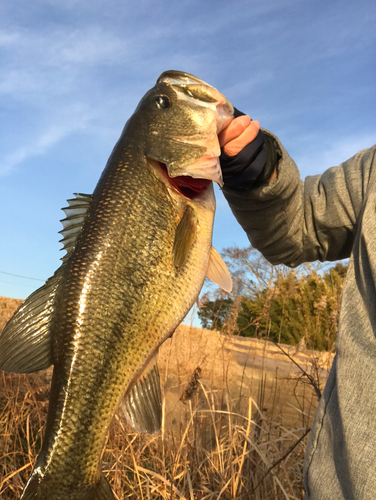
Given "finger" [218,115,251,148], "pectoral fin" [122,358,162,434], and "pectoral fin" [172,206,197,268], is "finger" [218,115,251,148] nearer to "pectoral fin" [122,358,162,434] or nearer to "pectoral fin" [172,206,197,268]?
"pectoral fin" [172,206,197,268]

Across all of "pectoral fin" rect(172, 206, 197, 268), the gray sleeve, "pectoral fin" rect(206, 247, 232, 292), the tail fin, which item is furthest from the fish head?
the tail fin

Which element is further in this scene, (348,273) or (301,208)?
(301,208)

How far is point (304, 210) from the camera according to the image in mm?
2377

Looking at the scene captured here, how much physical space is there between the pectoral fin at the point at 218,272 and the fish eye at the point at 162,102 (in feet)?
2.32

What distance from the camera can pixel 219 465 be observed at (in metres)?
3.29

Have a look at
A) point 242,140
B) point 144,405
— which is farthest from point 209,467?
point 242,140

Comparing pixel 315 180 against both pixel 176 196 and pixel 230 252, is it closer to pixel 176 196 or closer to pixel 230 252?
pixel 176 196

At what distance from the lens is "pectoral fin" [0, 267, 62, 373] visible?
161 cm

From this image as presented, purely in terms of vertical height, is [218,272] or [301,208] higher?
[301,208]

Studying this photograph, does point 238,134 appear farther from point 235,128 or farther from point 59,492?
point 59,492

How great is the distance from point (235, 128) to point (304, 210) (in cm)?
73

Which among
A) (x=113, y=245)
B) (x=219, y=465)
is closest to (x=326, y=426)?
(x=113, y=245)

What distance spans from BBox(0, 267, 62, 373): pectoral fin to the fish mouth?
2.25ft

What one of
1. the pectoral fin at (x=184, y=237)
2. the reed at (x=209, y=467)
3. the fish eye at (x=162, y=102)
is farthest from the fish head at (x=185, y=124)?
the reed at (x=209, y=467)
